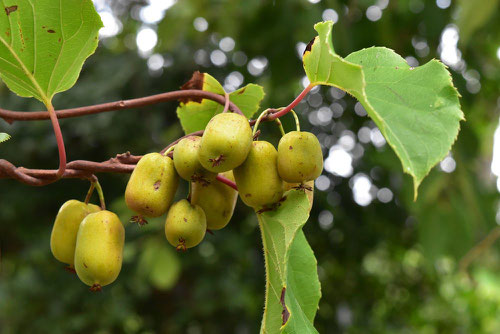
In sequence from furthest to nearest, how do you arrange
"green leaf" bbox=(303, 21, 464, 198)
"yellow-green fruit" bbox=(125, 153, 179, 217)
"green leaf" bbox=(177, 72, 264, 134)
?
1. "green leaf" bbox=(177, 72, 264, 134)
2. "yellow-green fruit" bbox=(125, 153, 179, 217)
3. "green leaf" bbox=(303, 21, 464, 198)

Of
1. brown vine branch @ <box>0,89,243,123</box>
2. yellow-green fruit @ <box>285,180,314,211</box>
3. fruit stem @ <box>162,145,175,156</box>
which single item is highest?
brown vine branch @ <box>0,89,243,123</box>

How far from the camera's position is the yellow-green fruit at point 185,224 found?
27.5 inches

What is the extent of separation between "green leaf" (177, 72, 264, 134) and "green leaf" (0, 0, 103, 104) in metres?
0.18

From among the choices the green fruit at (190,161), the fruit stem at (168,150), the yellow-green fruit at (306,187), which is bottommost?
the yellow-green fruit at (306,187)

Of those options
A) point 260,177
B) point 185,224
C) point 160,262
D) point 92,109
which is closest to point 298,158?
point 260,177

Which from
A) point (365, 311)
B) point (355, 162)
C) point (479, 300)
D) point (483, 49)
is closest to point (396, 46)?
point (355, 162)

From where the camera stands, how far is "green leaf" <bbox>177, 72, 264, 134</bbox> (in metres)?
0.88

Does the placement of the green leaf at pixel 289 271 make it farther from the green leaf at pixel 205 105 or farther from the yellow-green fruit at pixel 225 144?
the green leaf at pixel 205 105

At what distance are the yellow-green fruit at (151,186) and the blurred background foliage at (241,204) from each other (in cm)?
133

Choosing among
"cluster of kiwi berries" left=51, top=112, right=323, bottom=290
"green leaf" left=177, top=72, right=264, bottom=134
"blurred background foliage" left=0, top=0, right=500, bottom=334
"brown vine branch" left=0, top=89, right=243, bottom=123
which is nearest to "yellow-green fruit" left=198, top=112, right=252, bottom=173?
"cluster of kiwi berries" left=51, top=112, right=323, bottom=290

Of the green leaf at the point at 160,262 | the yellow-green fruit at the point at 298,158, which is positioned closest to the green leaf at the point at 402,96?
the yellow-green fruit at the point at 298,158

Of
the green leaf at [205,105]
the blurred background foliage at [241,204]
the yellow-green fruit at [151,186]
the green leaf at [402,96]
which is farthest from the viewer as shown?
the blurred background foliage at [241,204]

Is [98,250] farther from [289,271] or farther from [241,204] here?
[241,204]

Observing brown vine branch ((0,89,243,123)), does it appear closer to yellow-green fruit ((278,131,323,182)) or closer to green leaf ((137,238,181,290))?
yellow-green fruit ((278,131,323,182))
